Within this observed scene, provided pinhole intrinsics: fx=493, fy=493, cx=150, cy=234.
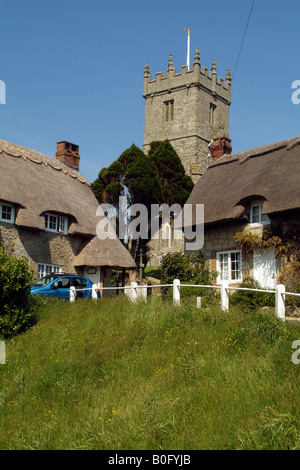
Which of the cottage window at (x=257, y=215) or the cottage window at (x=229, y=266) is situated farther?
the cottage window at (x=229, y=266)

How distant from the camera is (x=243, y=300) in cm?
1549

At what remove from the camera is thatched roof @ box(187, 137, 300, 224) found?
17.3m

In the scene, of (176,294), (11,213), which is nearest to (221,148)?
(11,213)

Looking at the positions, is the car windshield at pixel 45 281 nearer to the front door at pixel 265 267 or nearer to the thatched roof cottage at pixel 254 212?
the thatched roof cottage at pixel 254 212

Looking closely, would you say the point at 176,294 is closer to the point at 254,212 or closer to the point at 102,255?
the point at 254,212

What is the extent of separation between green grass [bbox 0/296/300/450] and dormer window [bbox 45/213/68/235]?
947 centimetres

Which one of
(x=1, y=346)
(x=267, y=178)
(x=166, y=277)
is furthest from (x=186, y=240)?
(x=1, y=346)

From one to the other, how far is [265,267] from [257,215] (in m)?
2.12

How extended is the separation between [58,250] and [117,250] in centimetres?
268

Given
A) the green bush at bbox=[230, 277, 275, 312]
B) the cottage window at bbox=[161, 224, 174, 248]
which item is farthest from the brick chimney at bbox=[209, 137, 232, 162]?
the cottage window at bbox=[161, 224, 174, 248]

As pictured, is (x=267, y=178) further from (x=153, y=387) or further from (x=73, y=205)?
(x=153, y=387)

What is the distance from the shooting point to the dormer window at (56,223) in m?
21.5

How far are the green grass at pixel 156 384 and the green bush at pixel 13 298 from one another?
2.57ft

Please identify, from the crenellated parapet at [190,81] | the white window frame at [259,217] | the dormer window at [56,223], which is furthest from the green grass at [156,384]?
the crenellated parapet at [190,81]
